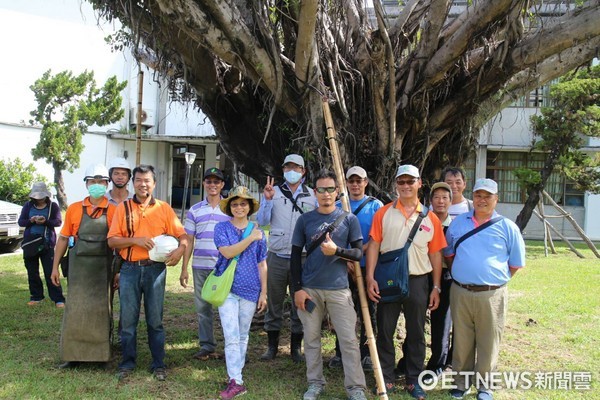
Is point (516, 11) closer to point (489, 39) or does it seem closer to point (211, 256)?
point (489, 39)

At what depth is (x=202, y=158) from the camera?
23.8m

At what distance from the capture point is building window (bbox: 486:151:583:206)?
20.3 metres

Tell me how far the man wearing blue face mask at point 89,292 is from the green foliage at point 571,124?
1186cm

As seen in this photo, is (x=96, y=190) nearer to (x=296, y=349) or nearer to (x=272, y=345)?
(x=272, y=345)

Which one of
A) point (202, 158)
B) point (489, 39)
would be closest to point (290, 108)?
point (489, 39)

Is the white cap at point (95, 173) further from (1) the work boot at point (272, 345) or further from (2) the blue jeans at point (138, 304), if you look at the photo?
(1) the work boot at point (272, 345)

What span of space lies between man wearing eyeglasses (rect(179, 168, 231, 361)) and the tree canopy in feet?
2.73

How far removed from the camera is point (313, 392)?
438cm

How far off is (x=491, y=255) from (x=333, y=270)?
50.6 inches

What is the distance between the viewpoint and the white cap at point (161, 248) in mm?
4676

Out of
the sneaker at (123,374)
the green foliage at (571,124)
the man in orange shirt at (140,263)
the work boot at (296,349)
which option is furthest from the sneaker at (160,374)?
the green foliage at (571,124)

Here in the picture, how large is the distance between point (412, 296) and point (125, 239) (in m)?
2.50

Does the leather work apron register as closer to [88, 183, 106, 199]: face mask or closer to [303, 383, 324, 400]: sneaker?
[88, 183, 106, 199]: face mask

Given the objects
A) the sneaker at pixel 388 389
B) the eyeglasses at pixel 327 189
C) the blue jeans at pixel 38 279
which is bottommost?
the sneaker at pixel 388 389
